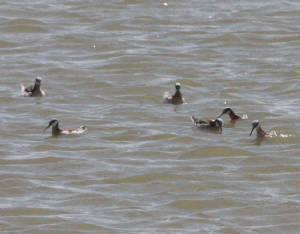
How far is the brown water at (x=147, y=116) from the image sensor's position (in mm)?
15875

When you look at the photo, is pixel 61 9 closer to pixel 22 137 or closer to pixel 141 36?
pixel 141 36

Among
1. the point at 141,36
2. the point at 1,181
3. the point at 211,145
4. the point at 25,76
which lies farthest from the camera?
the point at 141,36

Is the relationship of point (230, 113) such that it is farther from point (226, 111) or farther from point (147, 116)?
point (147, 116)

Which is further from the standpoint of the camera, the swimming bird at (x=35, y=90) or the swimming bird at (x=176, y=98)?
the swimming bird at (x=35, y=90)

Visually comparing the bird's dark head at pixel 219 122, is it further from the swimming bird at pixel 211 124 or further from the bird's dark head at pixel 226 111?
the bird's dark head at pixel 226 111

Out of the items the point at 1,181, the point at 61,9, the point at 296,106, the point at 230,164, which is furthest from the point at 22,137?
the point at 61,9

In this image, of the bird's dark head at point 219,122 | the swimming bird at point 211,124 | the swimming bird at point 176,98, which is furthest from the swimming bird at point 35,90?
the bird's dark head at point 219,122

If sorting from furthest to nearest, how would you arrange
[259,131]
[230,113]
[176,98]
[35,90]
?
[35,90]
[176,98]
[230,113]
[259,131]

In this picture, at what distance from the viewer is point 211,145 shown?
19.1 meters

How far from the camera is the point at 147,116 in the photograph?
2116cm

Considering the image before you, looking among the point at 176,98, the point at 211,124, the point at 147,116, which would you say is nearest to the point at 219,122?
the point at 211,124

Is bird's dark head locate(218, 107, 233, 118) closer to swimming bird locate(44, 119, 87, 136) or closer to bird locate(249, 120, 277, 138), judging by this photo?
bird locate(249, 120, 277, 138)

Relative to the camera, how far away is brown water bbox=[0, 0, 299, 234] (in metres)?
15.9

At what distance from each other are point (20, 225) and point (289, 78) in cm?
1013
